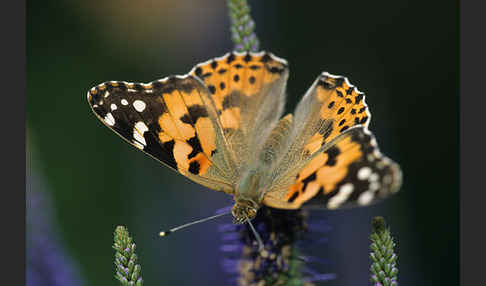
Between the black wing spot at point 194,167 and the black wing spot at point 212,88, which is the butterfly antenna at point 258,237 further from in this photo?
the black wing spot at point 212,88

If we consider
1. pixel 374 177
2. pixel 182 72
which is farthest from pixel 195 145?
pixel 182 72

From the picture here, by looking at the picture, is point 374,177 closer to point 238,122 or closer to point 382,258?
point 382,258
